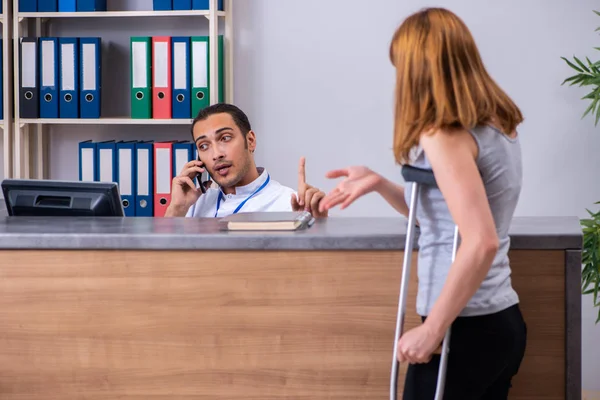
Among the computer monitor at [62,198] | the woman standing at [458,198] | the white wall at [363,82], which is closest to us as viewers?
the woman standing at [458,198]

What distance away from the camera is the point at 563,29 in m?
3.78

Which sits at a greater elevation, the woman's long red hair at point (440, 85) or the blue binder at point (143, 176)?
the woman's long red hair at point (440, 85)

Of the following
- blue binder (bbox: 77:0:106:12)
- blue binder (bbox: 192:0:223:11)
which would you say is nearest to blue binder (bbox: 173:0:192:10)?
blue binder (bbox: 192:0:223:11)

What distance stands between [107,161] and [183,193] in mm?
908

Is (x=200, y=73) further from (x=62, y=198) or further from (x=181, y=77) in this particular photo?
(x=62, y=198)

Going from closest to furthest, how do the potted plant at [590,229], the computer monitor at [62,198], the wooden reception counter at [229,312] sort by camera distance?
the wooden reception counter at [229,312]
the computer monitor at [62,198]
the potted plant at [590,229]

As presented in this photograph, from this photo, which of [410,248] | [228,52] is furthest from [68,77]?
[410,248]

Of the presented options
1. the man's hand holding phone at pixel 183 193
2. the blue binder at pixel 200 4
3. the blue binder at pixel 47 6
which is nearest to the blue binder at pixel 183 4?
the blue binder at pixel 200 4

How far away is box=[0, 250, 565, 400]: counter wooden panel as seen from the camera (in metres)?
1.76

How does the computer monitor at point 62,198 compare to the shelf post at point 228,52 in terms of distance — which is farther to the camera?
the shelf post at point 228,52

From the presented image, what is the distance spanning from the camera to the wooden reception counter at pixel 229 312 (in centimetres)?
175

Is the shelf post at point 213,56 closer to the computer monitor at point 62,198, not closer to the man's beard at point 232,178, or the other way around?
the man's beard at point 232,178

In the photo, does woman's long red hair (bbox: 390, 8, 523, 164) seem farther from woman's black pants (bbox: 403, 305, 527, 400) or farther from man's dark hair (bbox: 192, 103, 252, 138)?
man's dark hair (bbox: 192, 103, 252, 138)

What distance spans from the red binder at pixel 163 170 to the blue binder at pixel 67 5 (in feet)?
2.33
